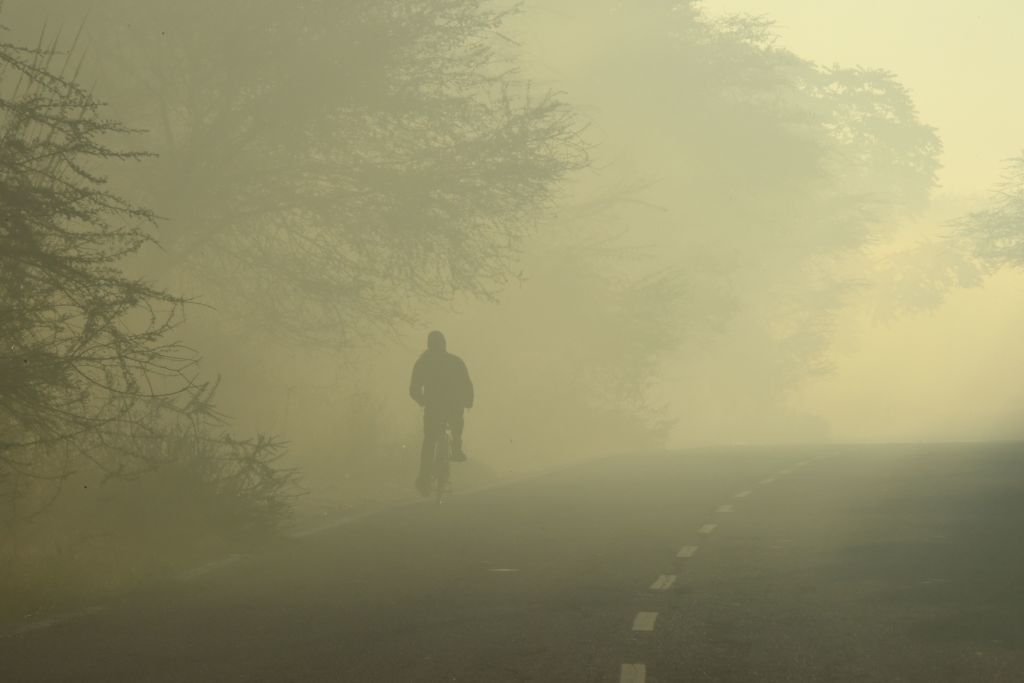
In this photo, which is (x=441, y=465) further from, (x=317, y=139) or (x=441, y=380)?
(x=317, y=139)

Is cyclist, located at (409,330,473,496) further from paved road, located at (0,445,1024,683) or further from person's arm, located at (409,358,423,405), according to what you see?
paved road, located at (0,445,1024,683)

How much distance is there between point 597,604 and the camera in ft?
37.3

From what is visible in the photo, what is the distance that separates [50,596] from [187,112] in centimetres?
1223

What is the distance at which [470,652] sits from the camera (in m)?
9.52

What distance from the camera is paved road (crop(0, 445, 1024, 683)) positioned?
29.8 ft

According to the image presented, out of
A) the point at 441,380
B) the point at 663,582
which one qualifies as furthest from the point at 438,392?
the point at 663,582

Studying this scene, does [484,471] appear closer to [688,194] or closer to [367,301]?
[367,301]

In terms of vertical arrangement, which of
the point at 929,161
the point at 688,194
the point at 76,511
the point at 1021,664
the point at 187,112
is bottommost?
the point at 1021,664

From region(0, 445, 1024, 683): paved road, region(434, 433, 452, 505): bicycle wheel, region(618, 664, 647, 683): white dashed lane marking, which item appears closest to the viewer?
region(618, 664, 647, 683): white dashed lane marking

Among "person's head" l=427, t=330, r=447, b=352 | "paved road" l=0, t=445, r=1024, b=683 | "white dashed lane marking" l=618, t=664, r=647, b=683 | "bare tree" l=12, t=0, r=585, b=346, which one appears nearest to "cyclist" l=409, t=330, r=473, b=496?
"person's head" l=427, t=330, r=447, b=352

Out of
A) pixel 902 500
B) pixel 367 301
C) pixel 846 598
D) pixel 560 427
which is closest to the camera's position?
pixel 846 598

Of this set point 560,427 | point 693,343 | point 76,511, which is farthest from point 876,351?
point 76,511

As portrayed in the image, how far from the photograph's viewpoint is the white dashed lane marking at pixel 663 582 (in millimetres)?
12133

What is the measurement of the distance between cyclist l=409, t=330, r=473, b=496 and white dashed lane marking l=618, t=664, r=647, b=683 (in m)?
11.5
